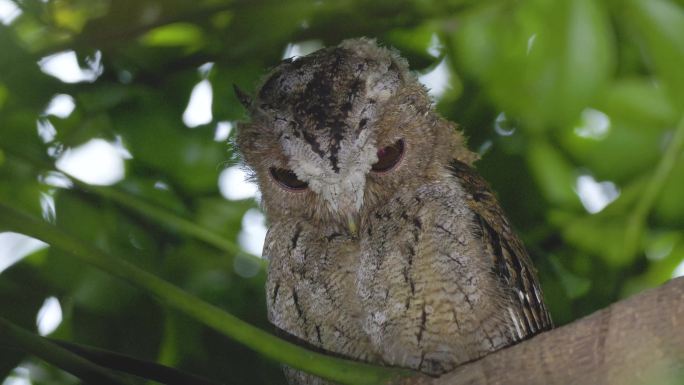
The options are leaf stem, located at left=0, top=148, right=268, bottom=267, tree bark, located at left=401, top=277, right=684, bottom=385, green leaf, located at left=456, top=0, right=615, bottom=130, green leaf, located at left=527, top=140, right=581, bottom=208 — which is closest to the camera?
tree bark, located at left=401, top=277, right=684, bottom=385

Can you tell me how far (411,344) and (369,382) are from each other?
0.66 metres

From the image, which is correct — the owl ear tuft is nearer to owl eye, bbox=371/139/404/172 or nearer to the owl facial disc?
the owl facial disc

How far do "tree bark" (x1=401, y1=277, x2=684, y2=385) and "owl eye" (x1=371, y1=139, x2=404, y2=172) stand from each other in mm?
836

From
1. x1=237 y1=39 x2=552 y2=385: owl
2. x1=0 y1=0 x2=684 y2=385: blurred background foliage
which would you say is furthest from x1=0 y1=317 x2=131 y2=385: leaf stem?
x1=237 y1=39 x2=552 y2=385: owl

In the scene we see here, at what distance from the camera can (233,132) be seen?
279 cm

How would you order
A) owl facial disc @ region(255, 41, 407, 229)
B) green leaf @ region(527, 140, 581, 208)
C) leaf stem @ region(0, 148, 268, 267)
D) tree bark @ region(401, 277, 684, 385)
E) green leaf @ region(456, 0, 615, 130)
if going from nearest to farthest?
tree bark @ region(401, 277, 684, 385) < green leaf @ region(456, 0, 615, 130) < owl facial disc @ region(255, 41, 407, 229) < leaf stem @ region(0, 148, 268, 267) < green leaf @ region(527, 140, 581, 208)

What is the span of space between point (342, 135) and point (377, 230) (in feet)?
0.95

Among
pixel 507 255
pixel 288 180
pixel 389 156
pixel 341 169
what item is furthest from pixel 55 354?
pixel 507 255

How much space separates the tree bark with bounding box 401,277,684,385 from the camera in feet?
4.87

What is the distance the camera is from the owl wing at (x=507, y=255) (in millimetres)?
2391

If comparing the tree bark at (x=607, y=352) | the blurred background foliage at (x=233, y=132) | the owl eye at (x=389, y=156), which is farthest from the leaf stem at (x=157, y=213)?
the tree bark at (x=607, y=352)

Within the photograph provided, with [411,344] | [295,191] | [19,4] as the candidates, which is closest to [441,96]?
[295,191]

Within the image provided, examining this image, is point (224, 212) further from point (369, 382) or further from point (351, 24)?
point (369, 382)

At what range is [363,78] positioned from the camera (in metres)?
2.44
